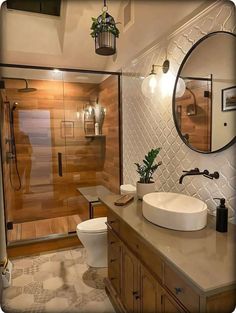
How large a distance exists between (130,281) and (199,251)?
666 millimetres

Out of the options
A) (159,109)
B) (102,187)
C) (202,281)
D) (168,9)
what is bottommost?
(102,187)

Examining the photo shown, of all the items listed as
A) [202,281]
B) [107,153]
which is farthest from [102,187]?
→ [202,281]

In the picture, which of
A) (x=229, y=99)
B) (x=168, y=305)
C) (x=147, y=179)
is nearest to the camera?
(x=168, y=305)

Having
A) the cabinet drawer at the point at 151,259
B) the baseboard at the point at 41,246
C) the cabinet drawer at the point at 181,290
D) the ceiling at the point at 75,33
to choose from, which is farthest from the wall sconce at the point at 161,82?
the baseboard at the point at 41,246

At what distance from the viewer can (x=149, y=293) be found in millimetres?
1266

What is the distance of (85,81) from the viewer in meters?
3.60

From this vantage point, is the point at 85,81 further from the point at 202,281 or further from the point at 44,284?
the point at 202,281

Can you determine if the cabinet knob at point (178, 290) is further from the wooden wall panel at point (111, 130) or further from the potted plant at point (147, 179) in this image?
the wooden wall panel at point (111, 130)

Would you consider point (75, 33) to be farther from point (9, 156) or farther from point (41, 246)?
point (41, 246)

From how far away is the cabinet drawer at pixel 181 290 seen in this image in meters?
0.92

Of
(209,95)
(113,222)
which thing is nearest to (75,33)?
(209,95)

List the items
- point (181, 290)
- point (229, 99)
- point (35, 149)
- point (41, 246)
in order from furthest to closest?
1. point (35, 149)
2. point (41, 246)
3. point (229, 99)
4. point (181, 290)

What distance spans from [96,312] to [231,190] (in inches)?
55.7

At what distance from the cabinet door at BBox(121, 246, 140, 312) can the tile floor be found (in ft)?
1.20
